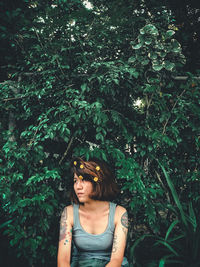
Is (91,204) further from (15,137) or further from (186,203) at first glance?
(186,203)

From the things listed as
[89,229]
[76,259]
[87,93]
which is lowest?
[76,259]

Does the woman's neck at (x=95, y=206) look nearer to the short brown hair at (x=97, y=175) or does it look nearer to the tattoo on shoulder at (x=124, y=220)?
the short brown hair at (x=97, y=175)

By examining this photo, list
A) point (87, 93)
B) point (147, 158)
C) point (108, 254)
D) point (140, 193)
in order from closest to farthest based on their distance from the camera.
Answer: point (108, 254) → point (140, 193) → point (87, 93) → point (147, 158)

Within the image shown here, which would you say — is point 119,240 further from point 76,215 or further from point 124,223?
point 76,215

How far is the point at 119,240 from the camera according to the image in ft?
4.89

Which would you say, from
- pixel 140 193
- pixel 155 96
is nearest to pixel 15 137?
pixel 140 193

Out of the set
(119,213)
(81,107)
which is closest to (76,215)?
(119,213)

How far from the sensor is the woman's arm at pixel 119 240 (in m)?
1.44

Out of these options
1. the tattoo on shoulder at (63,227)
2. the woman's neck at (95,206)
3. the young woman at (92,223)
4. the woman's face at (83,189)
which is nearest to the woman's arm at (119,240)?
the young woman at (92,223)

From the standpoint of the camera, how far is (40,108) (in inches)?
86.2

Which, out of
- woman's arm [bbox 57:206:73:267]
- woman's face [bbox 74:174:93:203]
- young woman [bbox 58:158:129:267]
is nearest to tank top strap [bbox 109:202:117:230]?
young woman [bbox 58:158:129:267]

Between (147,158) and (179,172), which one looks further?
(179,172)

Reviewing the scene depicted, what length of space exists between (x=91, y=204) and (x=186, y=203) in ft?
5.16

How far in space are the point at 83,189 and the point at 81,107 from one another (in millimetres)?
694
